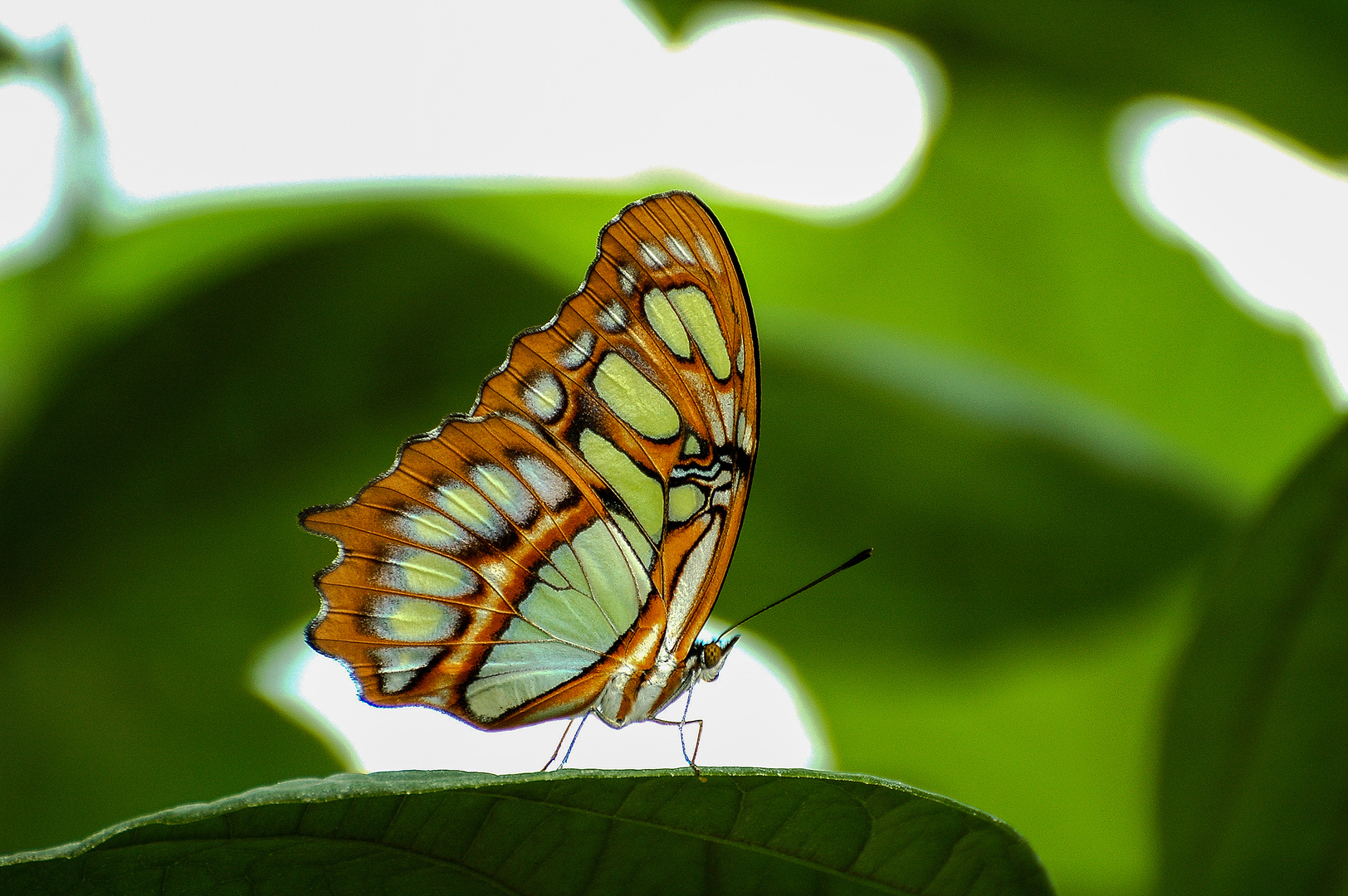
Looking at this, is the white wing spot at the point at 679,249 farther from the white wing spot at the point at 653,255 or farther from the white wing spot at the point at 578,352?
the white wing spot at the point at 578,352

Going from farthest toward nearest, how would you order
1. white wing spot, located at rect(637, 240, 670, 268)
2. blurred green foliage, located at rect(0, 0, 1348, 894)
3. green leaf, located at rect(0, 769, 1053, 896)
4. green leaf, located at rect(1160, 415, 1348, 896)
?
blurred green foliage, located at rect(0, 0, 1348, 894) → white wing spot, located at rect(637, 240, 670, 268) → green leaf, located at rect(1160, 415, 1348, 896) → green leaf, located at rect(0, 769, 1053, 896)

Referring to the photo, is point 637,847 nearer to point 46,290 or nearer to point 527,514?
point 527,514

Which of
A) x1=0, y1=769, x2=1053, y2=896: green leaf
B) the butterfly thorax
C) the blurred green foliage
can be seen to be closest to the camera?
x1=0, y1=769, x2=1053, y2=896: green leaf

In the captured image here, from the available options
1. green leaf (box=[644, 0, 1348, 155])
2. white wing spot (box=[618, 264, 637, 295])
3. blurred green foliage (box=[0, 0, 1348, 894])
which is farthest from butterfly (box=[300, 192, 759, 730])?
green leaf (box=[644, 0, 1348, 155])

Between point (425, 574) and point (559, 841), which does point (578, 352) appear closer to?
point (425, 574)

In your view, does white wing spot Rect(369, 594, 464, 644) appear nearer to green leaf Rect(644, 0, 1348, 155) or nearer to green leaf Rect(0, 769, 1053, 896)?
green leaf Rect(0, 769, 1053, 896)

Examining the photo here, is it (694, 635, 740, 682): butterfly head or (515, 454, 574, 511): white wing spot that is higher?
(515, 454, 574, 511): white wing spot

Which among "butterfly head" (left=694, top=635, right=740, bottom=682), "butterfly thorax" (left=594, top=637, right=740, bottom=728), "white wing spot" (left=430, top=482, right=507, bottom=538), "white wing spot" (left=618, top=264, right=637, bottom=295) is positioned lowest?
"butterfly thorax" (left=594, top=637, right=740, bottom=728)
